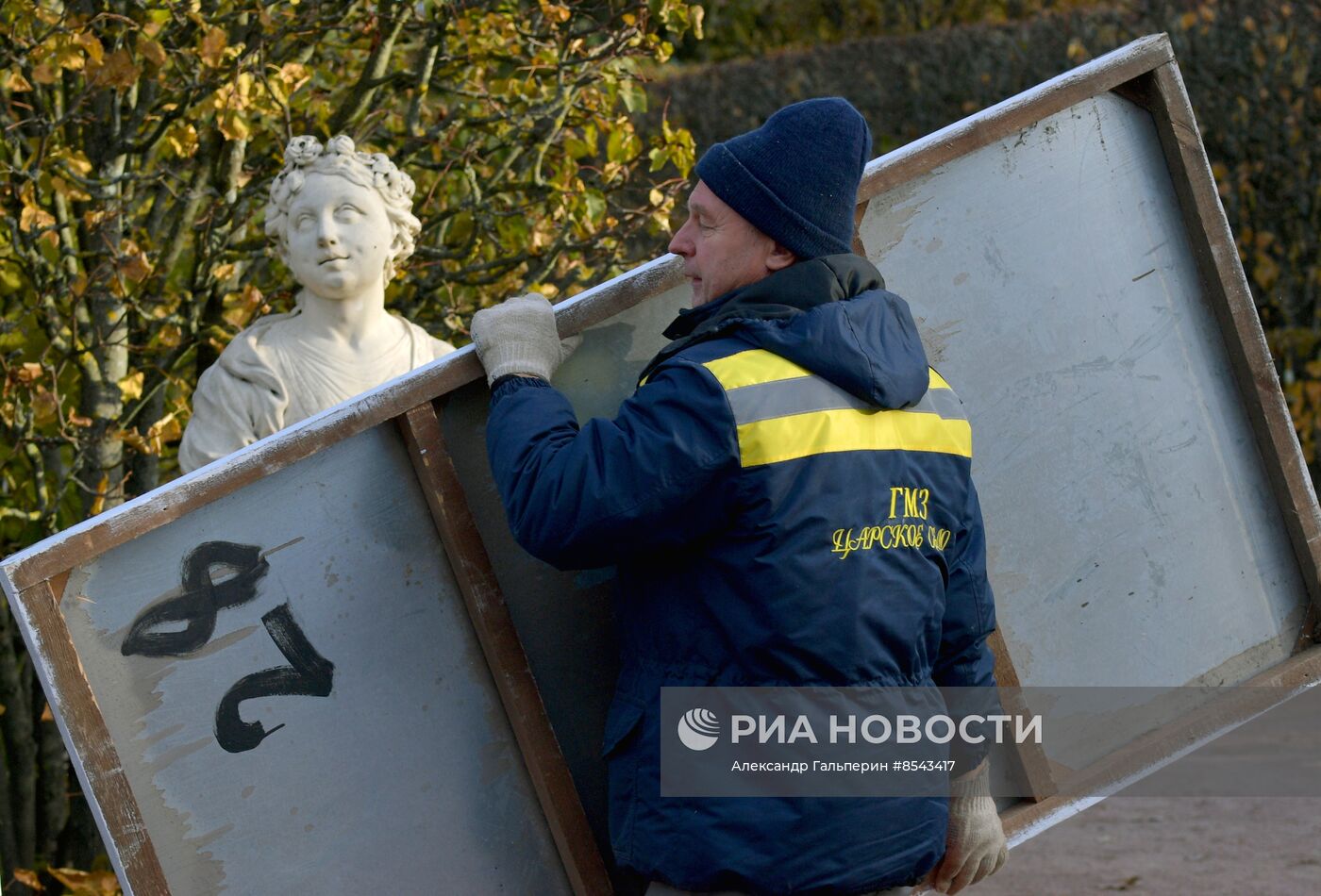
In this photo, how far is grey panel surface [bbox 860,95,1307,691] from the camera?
10.1 feet

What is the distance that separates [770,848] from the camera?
89.0 inches

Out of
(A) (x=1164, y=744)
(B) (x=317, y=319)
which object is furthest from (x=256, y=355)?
(A) (x=1164, y=744)

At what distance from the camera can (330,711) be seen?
266 cm

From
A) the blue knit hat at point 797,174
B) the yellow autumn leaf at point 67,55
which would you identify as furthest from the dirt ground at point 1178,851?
the yellow autumn leaf at point 67,55

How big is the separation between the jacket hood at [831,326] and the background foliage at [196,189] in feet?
8.49

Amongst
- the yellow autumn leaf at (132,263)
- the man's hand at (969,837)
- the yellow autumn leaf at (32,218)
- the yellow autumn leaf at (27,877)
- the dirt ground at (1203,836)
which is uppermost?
the yellow autumn leaf at (32,218)

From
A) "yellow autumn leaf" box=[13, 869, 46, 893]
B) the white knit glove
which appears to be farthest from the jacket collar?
"yellow autumn leaf" box=[13, 869, 46, 893]

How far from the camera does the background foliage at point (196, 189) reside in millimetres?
4676

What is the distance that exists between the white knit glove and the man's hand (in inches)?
38.0

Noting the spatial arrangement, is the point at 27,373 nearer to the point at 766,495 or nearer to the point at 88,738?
the point at 88,738

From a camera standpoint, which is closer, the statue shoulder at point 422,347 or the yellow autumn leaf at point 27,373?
the statue shoulder at point 422,347

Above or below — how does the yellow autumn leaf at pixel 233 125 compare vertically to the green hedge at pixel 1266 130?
above

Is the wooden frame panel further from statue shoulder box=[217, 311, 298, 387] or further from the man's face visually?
statue shoulder box=[217, 311, 298, 387]

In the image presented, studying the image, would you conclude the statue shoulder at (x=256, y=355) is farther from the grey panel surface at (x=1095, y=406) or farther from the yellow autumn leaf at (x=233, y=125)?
the grey panel surface at (x=1095, y=406)
